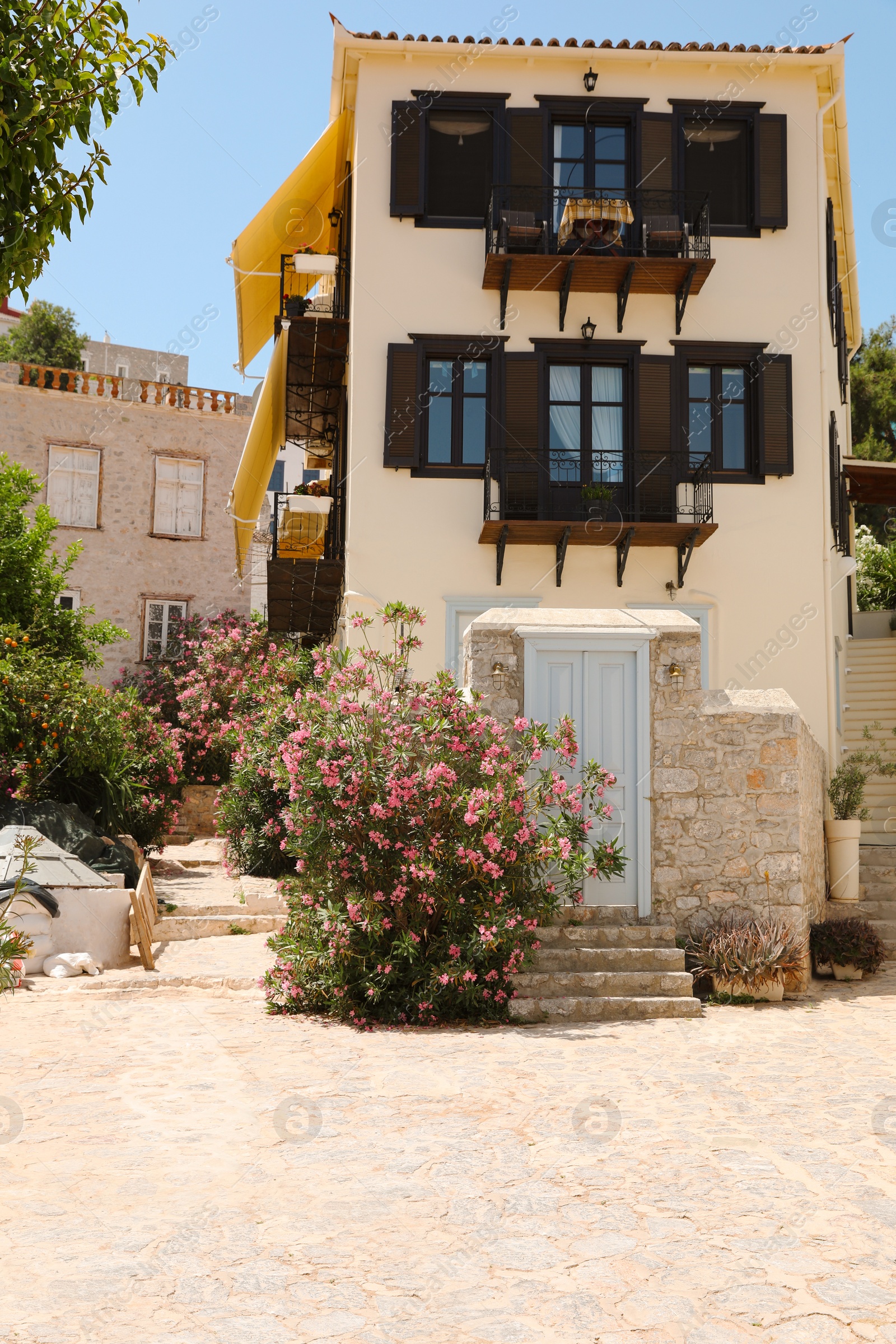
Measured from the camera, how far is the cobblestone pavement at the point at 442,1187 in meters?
3.48

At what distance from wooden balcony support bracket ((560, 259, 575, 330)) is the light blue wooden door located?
7604 millimetres

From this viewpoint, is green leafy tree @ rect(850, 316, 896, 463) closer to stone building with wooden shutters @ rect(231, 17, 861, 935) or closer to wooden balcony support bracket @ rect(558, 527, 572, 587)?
stone building with wooden shutters @ rect(231, 17, 861, 935)

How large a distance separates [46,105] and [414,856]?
496 centimetres

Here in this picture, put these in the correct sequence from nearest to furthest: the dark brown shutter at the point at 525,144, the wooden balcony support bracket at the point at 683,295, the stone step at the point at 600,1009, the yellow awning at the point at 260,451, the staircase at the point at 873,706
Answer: the stone step at the point at 600,1009
the wooden balcony support bracket at the point at 683,295
the dark brown shutter at the point at 525,144
the staircase at the point at 873,706
the yellow awning at the point at 260,451

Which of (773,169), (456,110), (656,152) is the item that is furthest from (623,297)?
(456,110)

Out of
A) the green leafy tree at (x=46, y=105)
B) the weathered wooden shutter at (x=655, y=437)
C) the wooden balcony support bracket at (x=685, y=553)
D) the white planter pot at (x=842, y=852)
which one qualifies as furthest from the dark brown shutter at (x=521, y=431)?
the green leafy tree at (x=46, y=105)

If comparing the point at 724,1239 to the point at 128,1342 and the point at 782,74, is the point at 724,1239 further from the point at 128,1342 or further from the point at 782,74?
the point at 782,74

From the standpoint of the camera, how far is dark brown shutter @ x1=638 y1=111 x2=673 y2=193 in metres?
15.8

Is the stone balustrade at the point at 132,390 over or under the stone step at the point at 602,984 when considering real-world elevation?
over

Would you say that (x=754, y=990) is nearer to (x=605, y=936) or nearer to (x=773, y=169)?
(x=605, y=936)

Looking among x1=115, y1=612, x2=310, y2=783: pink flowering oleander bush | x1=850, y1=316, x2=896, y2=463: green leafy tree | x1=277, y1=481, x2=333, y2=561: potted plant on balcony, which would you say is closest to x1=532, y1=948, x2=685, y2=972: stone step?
x1=115, y1=612, x2=310, y2=783: pink flowering oleander bush

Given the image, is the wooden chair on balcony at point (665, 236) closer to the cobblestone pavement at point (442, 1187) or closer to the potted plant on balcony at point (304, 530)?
the potted plant on balcony at point (304, 530)

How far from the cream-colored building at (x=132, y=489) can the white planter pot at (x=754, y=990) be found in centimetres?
1818

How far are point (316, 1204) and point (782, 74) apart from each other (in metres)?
16.1
